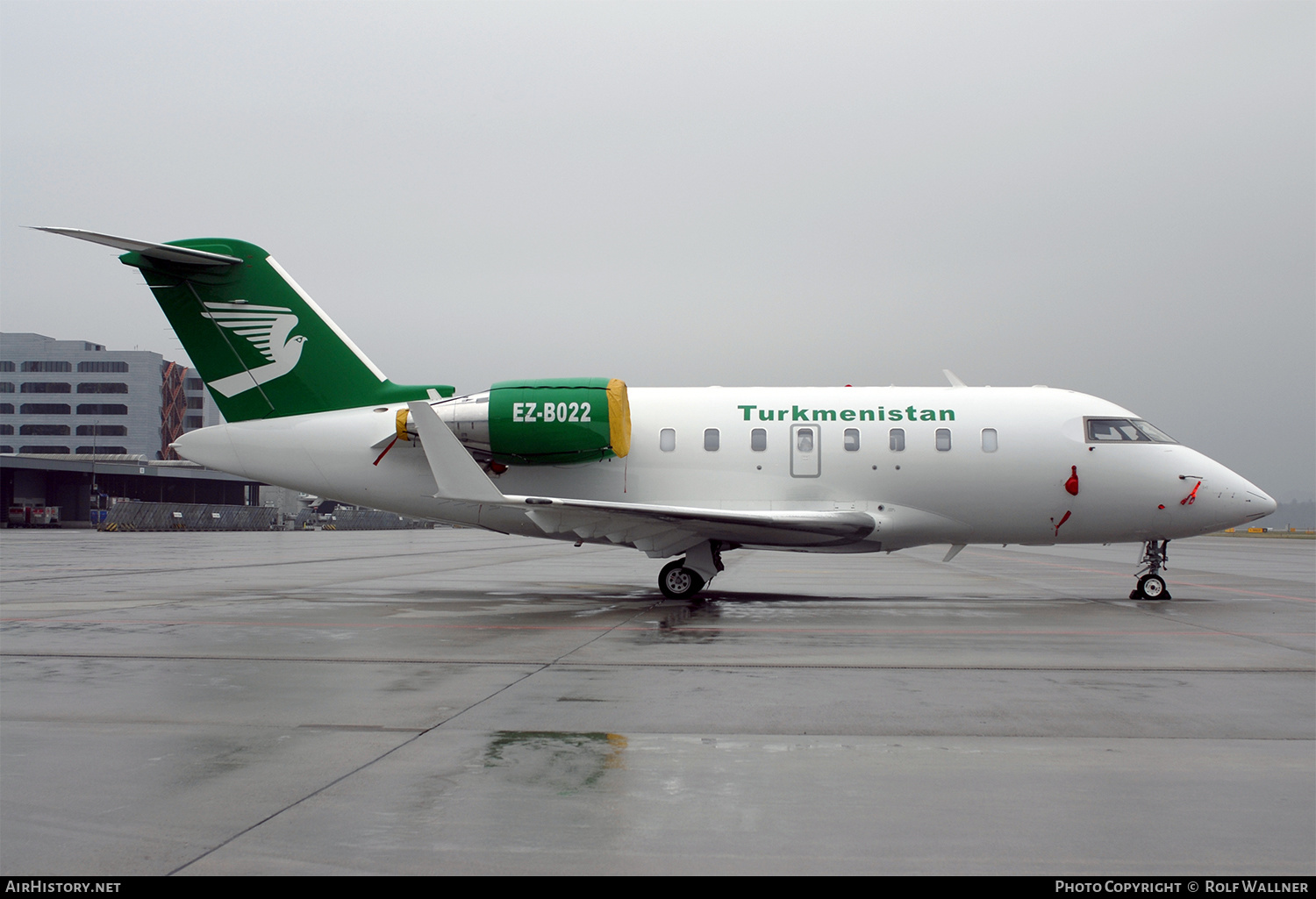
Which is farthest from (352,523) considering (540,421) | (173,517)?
(540,421)

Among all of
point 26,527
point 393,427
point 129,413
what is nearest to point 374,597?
point 393,427

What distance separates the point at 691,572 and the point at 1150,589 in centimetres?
799

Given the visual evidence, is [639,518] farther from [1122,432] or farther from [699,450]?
[1122,432]

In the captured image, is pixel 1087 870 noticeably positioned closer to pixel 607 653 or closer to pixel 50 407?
pixel 607 653

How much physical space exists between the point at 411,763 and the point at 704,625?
7.23 m

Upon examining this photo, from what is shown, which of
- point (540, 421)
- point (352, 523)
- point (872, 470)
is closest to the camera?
point (540, 421)

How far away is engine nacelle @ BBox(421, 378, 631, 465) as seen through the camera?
1563cm

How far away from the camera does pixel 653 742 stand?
6.16 m

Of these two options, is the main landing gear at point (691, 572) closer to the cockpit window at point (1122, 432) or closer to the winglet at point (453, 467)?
the winglet at point (453, 467)

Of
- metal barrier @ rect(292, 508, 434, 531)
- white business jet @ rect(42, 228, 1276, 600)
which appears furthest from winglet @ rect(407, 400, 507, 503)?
metal barrier @ rect(292, 508, 434, 531)

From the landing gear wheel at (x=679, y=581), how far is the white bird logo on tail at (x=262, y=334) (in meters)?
7.43

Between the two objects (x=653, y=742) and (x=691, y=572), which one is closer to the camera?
(x=653, y=742)

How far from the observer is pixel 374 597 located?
647 inches

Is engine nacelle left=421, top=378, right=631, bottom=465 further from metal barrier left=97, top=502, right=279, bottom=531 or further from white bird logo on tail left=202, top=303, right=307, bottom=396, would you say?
metal barrier left=97, top=502, right=279, bottom=531
